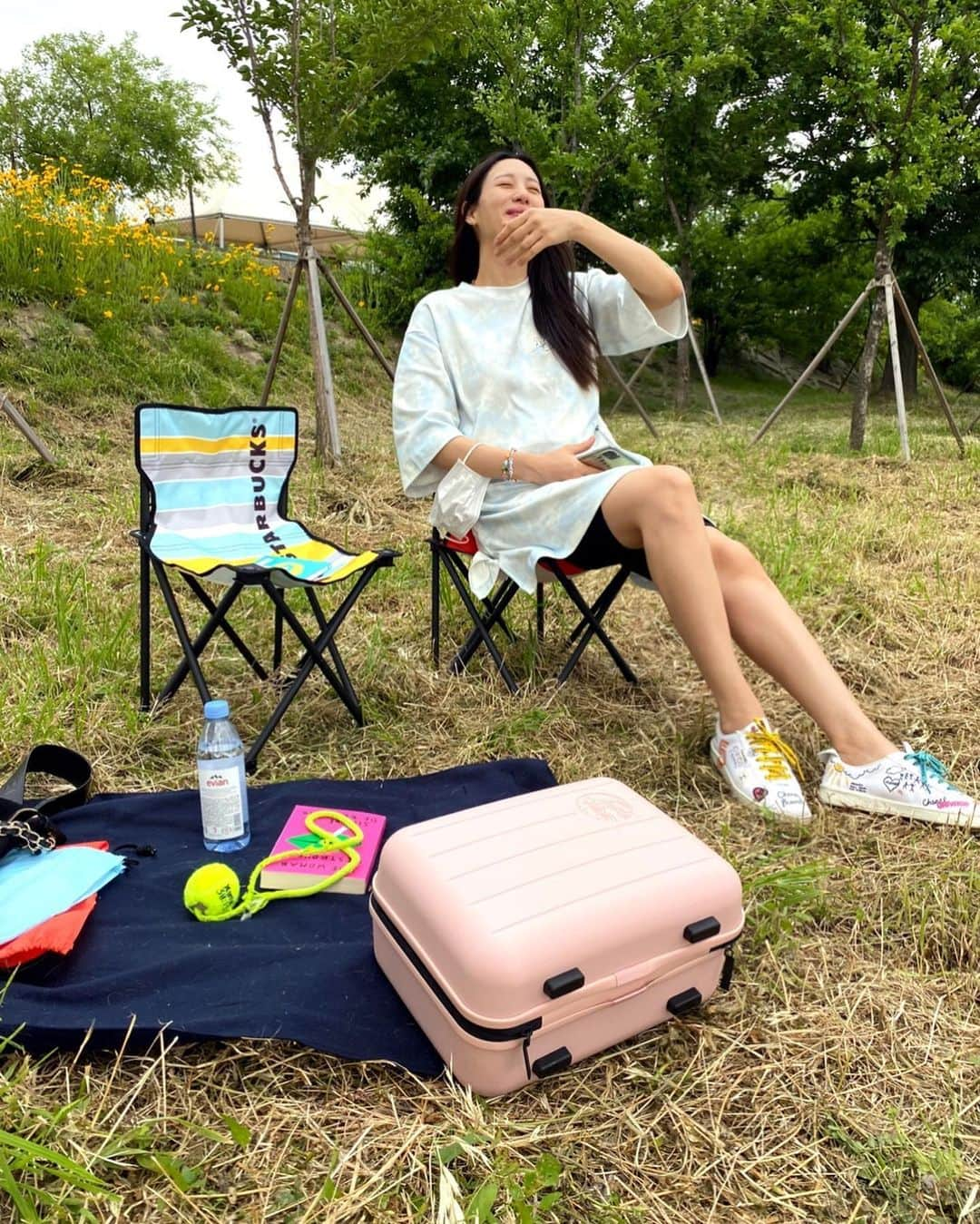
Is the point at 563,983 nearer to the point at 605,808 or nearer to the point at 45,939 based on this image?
the point at 605,808

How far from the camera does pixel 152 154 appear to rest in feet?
77.7

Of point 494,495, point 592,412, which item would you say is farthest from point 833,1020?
point 592,412

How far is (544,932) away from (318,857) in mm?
649

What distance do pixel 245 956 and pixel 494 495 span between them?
1.34 meters

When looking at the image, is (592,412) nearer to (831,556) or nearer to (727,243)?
(831,556)

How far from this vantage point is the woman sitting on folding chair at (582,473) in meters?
1.93

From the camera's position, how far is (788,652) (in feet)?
6.56

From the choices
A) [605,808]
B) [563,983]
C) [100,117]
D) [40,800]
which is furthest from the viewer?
[100,117]

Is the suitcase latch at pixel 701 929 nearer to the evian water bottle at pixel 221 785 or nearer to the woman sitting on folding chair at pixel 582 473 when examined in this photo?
the woman sitting on folding chair at pixel 582 473

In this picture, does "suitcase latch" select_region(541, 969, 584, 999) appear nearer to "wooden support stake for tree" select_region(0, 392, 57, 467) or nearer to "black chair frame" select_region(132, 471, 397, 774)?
"black chair frame" select_region(132, 471, 397, 774)

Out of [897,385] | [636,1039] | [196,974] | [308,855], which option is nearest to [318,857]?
[308,855]

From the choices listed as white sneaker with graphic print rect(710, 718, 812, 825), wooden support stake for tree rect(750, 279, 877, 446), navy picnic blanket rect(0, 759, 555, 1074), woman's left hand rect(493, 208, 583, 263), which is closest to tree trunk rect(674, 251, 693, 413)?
wooden support stake for tree rect(750, 279, 877, 446)

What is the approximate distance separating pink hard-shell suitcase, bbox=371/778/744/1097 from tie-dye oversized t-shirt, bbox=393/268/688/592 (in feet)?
3.09

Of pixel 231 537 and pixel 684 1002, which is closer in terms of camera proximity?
pixel 684 1002
